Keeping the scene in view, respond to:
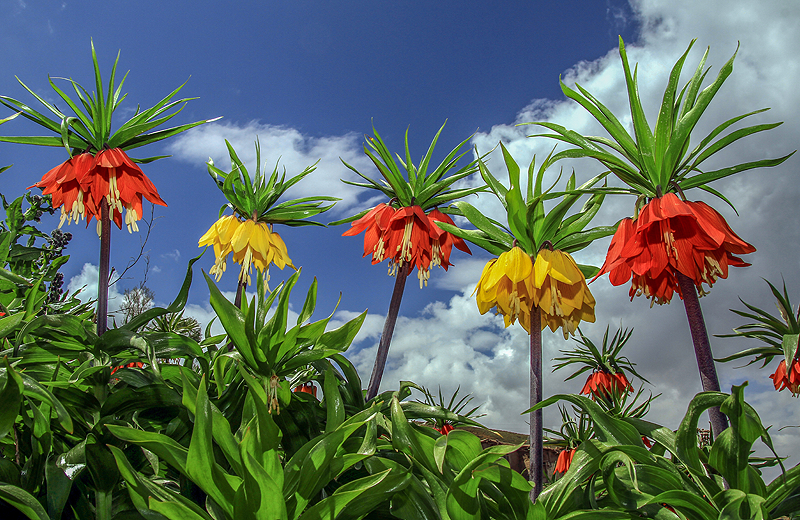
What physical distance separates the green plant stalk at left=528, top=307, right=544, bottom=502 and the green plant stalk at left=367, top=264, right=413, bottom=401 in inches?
28.6

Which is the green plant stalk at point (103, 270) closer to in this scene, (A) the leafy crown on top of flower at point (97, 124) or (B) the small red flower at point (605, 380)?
(A) the leafy crown on top of flower at point (97, 124)

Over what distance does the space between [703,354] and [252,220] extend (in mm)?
2409

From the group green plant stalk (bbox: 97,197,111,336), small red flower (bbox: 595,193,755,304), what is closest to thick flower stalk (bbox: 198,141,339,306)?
green plant stalk (bbox: 97,197,111,336)

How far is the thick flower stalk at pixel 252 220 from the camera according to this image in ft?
9.56

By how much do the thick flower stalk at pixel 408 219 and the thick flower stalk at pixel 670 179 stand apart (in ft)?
3.49

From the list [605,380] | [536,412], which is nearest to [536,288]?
[536,412]

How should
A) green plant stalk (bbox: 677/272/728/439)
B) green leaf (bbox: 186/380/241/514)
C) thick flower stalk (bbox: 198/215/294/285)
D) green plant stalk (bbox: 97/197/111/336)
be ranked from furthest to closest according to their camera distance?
thick flower stalk (bbox: 198/215/294/285)
green plant stalk (bbox: 97/197/111/336)
green plant stalk (bbox: 677/272/728/439)
green leaf (bbox: 186/380/241/514)

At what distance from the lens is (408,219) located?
2.86m

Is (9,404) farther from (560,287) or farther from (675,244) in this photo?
(675,244)

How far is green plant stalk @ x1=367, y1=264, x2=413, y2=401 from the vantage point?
2365 millimetres

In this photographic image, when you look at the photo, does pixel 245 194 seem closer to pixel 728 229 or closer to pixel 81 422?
pixel 81 422

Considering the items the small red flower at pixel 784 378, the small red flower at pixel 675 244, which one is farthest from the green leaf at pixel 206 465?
the small red flower at pixel 784 378

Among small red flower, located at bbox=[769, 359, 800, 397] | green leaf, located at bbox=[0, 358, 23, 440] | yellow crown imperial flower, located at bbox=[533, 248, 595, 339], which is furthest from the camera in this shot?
small red flower, located at bbox=[769, 359, 800, 397]

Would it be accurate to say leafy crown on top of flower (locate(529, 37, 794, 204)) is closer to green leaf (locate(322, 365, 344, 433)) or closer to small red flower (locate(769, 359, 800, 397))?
green leaf (locate(322, 365, 344, 433))
